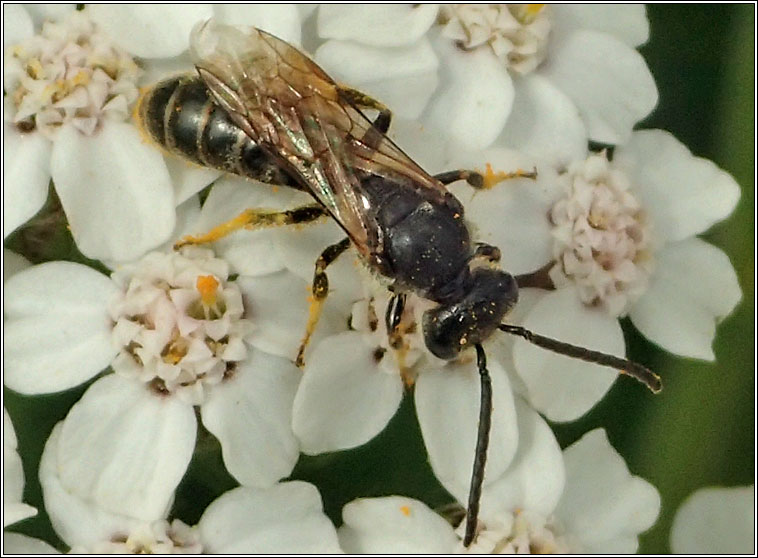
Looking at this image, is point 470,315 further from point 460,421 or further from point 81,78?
point 81,78

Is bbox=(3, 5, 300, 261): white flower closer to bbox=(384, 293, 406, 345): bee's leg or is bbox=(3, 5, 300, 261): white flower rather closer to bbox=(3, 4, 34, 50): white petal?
bbox=(3, 4, 34, 50): white petal

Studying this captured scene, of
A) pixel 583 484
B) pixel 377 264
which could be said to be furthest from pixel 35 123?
pixel 583 484

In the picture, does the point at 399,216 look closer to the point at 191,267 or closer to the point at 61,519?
the point at 191,267

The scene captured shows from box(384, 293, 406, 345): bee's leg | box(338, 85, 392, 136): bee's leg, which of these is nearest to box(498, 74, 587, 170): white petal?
box(338, 85, 392, 136): bee's leg

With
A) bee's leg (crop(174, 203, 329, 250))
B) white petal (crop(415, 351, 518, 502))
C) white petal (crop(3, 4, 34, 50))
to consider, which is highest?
white petal (crop(3, 4, 34, 50))

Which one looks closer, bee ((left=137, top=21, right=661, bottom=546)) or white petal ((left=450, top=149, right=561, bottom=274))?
bee ((left=137, top=21, right=661, bottom=546))

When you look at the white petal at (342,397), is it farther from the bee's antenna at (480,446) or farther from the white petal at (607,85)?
the white petal at (607,85)
